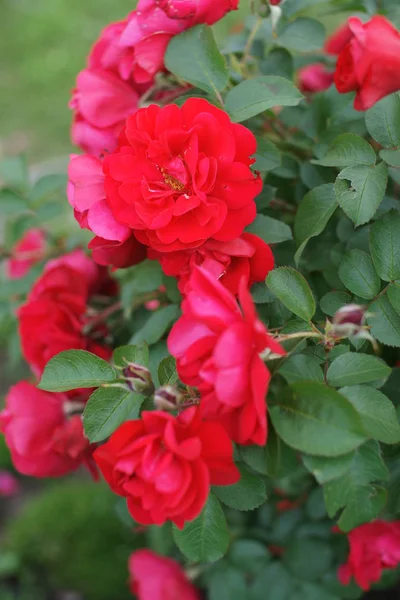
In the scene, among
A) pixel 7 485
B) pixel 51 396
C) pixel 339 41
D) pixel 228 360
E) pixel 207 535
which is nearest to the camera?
pixel 228 360

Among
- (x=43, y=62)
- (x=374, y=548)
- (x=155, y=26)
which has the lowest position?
(x=43, y=62)

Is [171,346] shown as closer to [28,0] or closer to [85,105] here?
[85,105]

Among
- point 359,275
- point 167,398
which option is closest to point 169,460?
point 167,398

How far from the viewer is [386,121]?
25.0 inches

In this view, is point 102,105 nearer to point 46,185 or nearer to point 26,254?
point 46,185

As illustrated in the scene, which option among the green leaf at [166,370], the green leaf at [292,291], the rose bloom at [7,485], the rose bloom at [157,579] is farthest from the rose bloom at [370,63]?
the rose bloom at [7,485]

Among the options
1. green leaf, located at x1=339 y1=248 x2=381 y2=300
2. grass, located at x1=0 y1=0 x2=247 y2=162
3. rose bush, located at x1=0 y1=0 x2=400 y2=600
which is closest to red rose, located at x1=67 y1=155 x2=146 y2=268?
rose bush, located at x1=0 y1=0 x2=400 y2=600

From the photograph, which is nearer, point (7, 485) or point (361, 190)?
point (361, 190)

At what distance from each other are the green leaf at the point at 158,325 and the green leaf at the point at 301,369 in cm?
21

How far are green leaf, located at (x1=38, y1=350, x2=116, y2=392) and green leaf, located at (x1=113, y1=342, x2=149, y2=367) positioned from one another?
0.02 m

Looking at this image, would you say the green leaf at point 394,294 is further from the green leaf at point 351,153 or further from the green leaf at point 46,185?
the green leaf at point 46,185

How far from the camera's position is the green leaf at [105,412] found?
0.58m

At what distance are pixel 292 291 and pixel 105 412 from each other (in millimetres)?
193

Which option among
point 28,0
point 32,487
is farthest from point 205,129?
point 28,0
